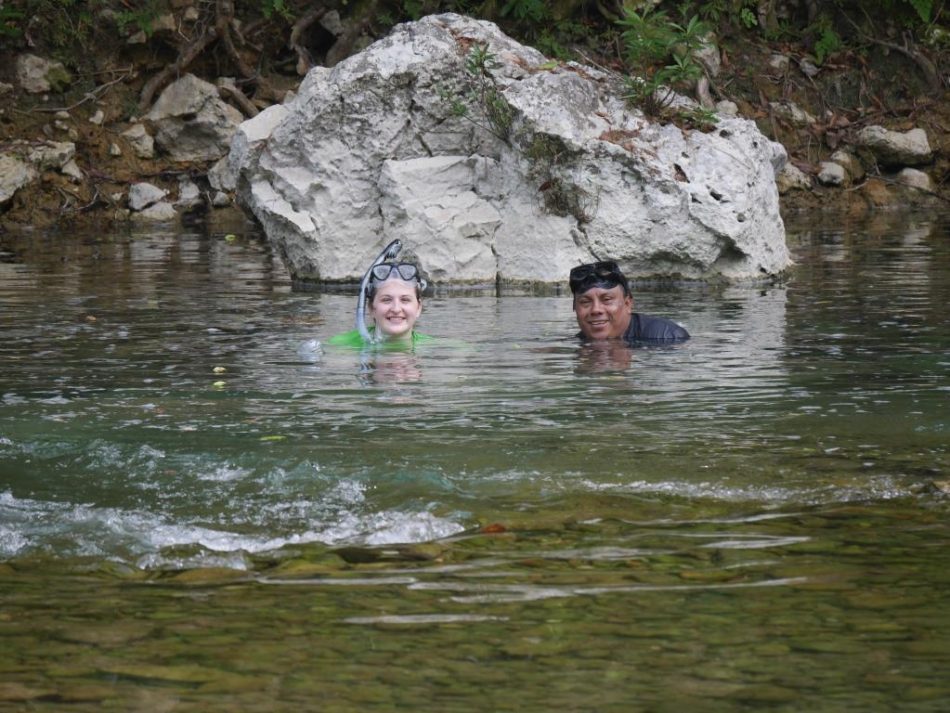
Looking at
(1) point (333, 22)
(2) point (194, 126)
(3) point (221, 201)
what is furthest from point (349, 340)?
(1) point (333, 22)

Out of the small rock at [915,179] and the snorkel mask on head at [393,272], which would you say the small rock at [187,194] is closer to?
the small rock at [915,179]

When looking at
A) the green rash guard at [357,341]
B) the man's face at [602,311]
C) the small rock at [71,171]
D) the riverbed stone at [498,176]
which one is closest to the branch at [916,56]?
the riverbed stone at [498,176]

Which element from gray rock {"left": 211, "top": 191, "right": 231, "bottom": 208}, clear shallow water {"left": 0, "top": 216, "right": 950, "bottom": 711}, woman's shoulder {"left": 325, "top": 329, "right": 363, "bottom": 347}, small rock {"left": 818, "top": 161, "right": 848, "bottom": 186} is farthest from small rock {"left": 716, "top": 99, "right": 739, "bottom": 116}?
woman's shoulder {"left": 325, "top": 329, "right": 363, "bottom": 347}

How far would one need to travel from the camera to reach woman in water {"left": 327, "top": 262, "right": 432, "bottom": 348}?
9.44 meters

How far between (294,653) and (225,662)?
7.0 inches

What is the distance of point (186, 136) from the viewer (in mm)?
23094

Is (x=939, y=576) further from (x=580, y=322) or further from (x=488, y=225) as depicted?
(x=488, y=225)

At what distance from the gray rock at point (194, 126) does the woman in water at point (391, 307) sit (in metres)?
14.0

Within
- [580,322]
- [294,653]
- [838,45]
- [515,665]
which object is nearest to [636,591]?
[515,665]

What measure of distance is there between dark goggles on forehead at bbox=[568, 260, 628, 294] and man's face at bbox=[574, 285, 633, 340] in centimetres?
5

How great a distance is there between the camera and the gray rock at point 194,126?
2297 cm

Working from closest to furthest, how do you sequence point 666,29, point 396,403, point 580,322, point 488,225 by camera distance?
1. point 396,403
2. point 580,322
3. point 488,225
4. point 666,29

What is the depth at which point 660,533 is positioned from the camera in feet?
16.1

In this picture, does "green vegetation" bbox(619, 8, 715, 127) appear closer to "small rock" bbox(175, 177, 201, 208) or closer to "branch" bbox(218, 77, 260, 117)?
"small rock" bbox(175, 177, 201, 208)
